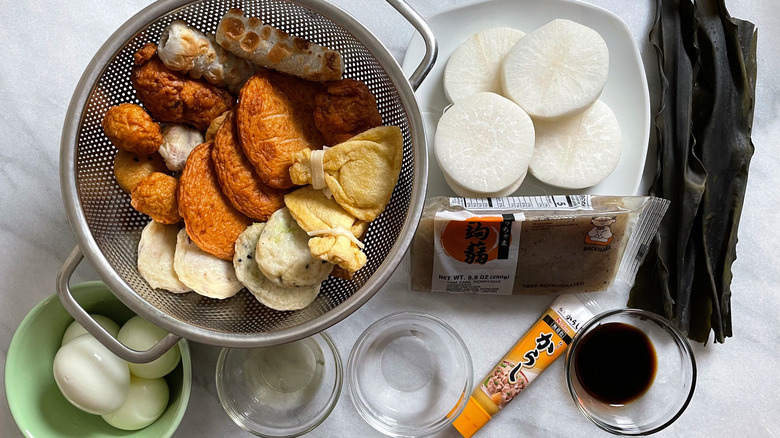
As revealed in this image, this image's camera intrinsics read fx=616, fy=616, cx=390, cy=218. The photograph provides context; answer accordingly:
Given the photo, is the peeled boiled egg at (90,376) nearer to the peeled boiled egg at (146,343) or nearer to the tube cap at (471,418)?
the peeled boiled egg at (146,343)

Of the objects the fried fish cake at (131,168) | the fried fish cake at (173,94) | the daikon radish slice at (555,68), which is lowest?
the fried fish cake at (131,168)

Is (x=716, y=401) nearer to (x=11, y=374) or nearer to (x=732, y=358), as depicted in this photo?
(x=732, y=358)

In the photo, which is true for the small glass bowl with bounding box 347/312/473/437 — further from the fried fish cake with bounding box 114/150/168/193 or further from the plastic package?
the fried fish cake with bounding box 114/150/168/193

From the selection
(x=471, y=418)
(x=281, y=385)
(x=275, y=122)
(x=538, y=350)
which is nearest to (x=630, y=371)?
(x=538, y=350)

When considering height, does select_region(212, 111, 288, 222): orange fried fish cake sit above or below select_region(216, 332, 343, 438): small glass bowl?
above

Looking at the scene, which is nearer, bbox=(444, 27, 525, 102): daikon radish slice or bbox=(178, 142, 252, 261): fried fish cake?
bbox=(178, 142, 252, 261): fried fish cake

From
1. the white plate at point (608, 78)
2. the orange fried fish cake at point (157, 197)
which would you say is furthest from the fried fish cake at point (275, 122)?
the white plate at point (608, 78)

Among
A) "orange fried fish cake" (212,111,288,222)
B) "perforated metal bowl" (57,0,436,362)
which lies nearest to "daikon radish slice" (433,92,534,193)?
"perforated metal bowl" (57,0,436,362)
